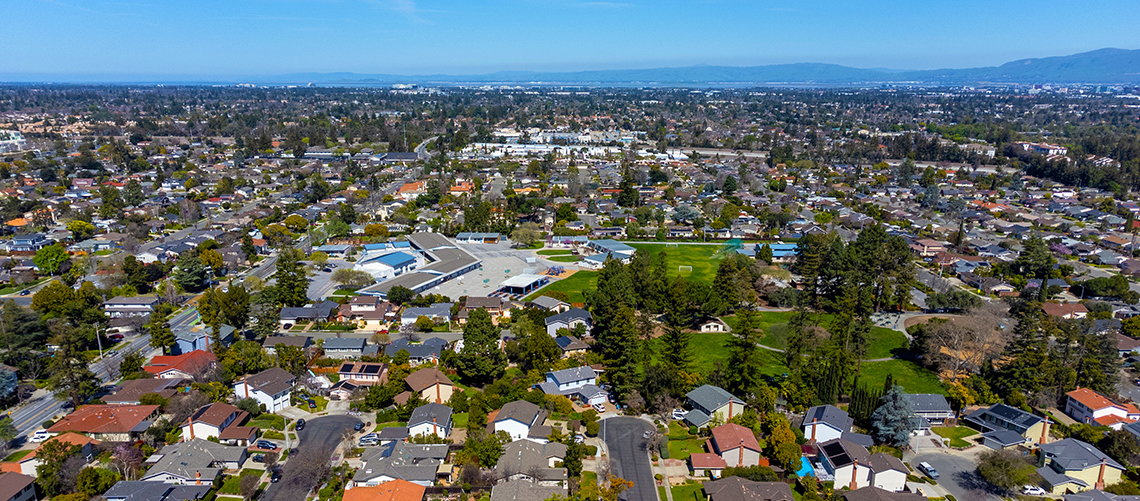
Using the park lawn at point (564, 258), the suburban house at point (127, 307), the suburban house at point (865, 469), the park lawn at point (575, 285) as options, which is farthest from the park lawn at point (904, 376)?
the suburban house at point (127, 307)

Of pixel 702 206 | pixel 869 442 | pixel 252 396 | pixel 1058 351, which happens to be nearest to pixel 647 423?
pixel 869 442

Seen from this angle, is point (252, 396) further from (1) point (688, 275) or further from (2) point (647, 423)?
(1) point (688, 275)

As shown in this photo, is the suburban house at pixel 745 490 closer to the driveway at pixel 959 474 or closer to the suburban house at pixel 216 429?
the driveway at pixel 959 474

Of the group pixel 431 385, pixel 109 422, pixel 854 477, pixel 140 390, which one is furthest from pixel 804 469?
pixel 140 390

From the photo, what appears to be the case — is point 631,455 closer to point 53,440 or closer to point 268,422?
point 268,422

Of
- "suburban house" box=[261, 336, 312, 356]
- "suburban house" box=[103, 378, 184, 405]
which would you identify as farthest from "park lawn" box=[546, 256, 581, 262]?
"suburban house" box=[103, 378, 184, 405]

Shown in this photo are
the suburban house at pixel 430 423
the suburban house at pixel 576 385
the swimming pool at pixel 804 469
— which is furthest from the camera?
the suburban house at pixel 576 385
